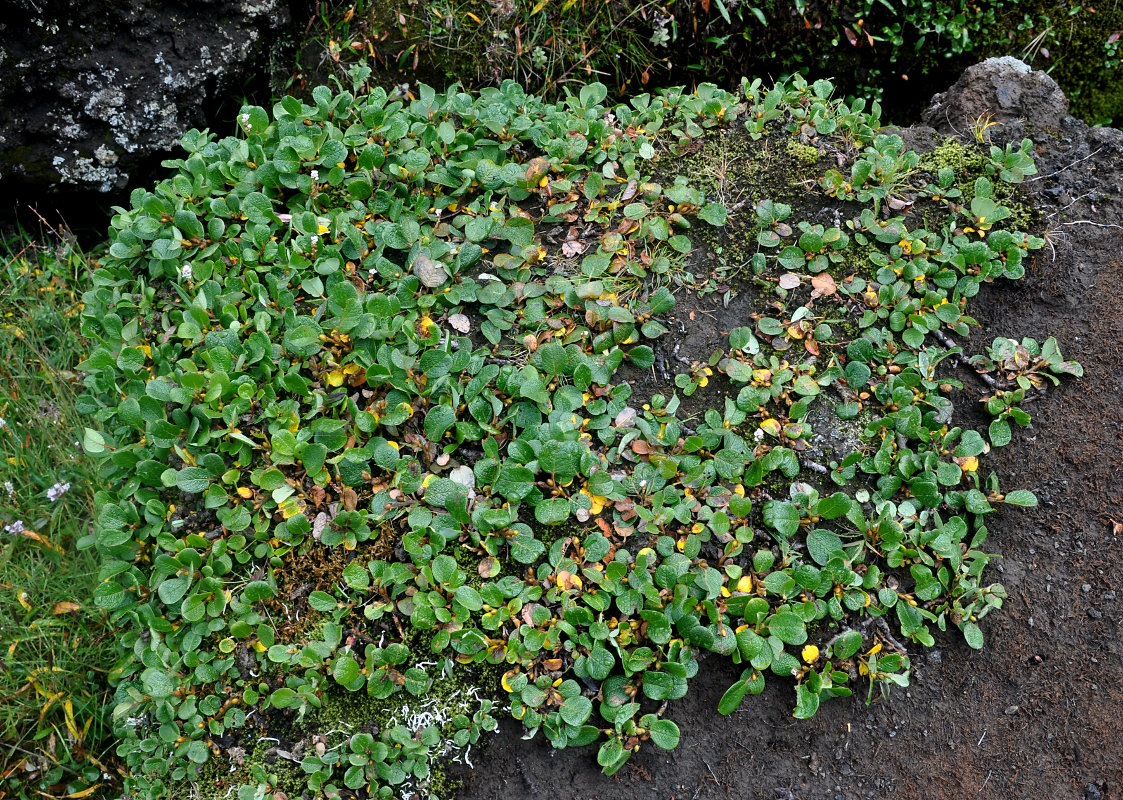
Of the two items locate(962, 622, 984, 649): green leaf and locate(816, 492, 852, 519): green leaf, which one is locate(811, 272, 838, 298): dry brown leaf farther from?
locate(962, 622, 984, 649): green leaf

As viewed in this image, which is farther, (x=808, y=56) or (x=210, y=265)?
(x=808, y=56)

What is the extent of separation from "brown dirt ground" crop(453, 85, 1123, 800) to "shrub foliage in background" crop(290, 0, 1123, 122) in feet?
7.32

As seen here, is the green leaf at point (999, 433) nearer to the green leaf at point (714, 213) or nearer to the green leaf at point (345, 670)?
the green leaf at point (714, 213)

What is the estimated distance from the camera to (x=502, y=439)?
2482 mm

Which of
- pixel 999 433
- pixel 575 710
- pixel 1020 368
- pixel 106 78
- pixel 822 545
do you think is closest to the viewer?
pixel 575 710

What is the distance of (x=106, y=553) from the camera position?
8.03 feet

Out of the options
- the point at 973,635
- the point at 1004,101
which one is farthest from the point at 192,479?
the point at 1004,101

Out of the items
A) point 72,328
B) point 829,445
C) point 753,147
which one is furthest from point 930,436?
point 72,328

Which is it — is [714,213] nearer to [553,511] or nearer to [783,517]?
[783,517]

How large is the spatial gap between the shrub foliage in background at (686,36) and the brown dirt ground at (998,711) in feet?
7.32

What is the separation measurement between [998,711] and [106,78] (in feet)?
13.9

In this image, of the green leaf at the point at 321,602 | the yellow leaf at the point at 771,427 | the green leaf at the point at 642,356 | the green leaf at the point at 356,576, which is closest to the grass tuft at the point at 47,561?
the green leaf at the point at 321,602

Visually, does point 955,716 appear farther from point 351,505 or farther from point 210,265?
point 210,265

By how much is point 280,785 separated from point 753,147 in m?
2.76
